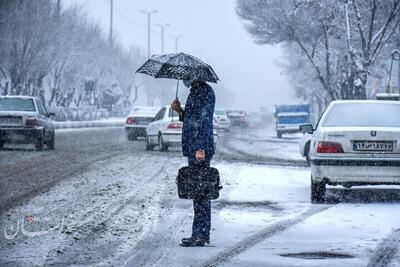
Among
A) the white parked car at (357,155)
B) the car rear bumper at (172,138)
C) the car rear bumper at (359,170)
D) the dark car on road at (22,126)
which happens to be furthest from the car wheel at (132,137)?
the car rear bumper at (359,170)

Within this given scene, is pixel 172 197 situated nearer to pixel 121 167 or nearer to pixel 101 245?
pixel 101 245

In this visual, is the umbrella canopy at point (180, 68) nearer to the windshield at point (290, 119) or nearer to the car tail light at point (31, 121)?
the car tail light at point (31, 121)

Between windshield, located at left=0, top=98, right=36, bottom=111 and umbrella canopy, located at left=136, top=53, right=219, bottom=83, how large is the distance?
16214 millimetres

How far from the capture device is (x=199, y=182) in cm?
895

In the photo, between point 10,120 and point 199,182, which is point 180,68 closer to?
point 199,182

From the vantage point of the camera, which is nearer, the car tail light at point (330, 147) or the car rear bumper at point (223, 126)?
the car tail light at point (330, 147)

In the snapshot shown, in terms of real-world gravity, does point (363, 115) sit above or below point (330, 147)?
above

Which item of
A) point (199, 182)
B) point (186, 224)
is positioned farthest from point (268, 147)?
point (199, 182)

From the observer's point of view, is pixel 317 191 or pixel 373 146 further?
pixel 317 191

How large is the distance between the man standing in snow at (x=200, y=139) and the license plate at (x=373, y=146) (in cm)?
398

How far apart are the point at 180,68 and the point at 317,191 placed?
4053mm

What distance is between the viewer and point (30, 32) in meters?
53.7

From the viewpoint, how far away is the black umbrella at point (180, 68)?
9.45m

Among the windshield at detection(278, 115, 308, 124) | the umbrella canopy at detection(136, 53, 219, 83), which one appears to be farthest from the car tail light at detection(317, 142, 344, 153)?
the windshield at detection(278, 115, 308, 124)
